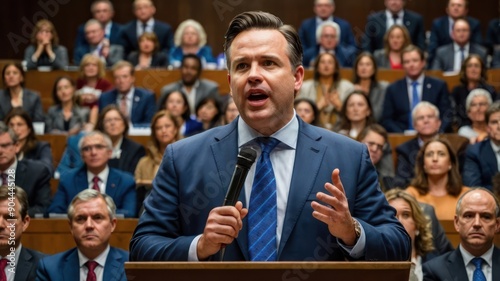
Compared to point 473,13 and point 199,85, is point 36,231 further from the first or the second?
point 473,13

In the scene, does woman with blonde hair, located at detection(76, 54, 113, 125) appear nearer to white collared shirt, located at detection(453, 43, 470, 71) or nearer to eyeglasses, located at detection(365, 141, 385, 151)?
eyeglasses, located at detection(365, 141, 385, 151)

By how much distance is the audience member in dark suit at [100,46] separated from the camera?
7.84m

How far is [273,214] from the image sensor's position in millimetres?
1867

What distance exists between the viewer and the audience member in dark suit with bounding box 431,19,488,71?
7543 millimetres

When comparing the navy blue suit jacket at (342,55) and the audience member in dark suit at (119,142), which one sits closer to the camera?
the audience member in dark suit at (119,142)

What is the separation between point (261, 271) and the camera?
1494mm

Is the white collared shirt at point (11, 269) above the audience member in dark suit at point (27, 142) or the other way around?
the other way around

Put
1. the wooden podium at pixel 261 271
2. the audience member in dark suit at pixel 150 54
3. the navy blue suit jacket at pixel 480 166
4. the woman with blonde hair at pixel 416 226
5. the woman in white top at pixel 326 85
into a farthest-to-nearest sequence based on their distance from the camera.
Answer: the audience member in dark suit at pixel 150 54 → the woman in white top at pixel 326 85 → the navy blue suit jacket at pixel 480 166 → the woman with blonde hair at pixel 416 226 → the wooden podium at pixel 261 271

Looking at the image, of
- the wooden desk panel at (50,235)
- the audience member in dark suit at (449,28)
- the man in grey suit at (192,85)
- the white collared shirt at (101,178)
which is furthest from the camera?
the audience member in dark suit at (449,28)

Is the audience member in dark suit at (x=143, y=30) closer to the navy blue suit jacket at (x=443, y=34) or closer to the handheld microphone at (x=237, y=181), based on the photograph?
the navy blue suit jacket at (x=443, y=34)

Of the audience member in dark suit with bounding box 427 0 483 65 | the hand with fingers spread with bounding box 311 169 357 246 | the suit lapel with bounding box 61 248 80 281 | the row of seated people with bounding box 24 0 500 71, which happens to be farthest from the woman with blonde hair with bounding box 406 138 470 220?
the hand with fingers spread with bounding box 311 169 357 246

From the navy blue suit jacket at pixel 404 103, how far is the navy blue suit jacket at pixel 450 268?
3.08 meters

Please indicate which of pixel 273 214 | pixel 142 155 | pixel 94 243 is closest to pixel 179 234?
pixel 273 214

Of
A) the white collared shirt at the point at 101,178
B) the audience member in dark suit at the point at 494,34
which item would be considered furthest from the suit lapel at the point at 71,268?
the audience member in dark suit at the point at 494,34
